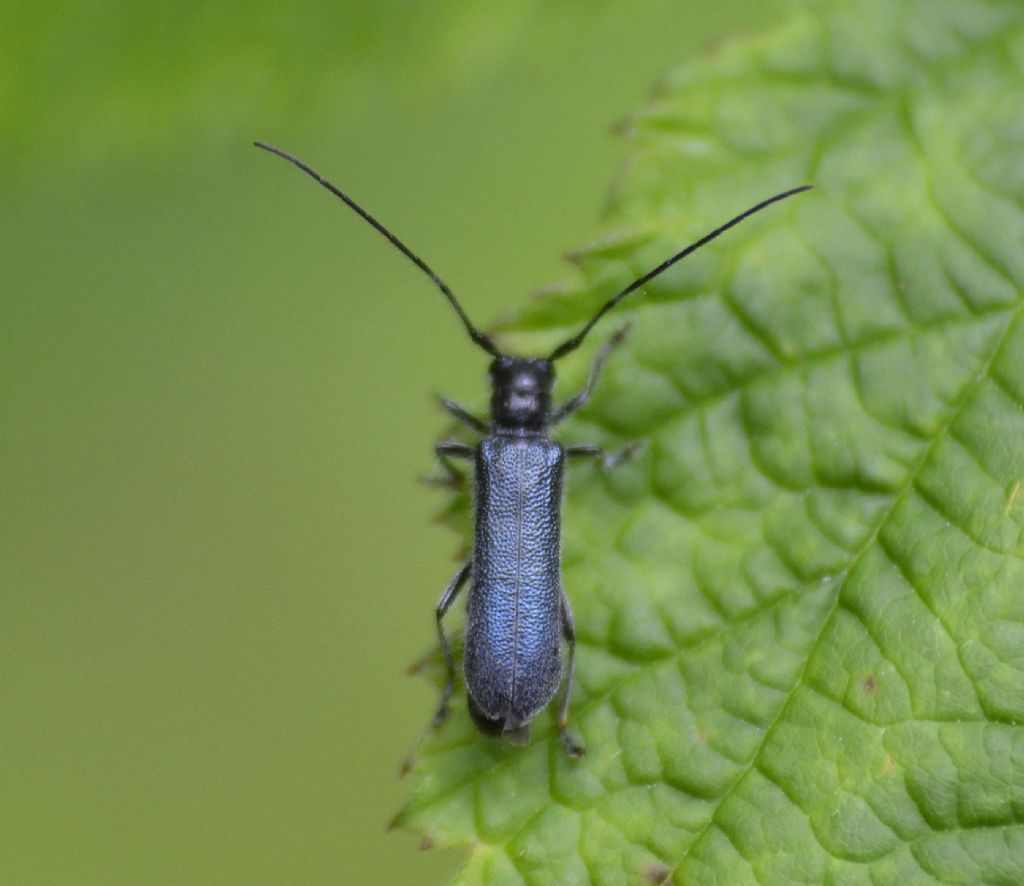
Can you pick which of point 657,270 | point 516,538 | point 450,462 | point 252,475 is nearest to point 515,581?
point 516,538

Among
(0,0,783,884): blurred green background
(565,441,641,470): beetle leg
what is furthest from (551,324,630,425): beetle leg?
(0,0,783,884): blurred green background

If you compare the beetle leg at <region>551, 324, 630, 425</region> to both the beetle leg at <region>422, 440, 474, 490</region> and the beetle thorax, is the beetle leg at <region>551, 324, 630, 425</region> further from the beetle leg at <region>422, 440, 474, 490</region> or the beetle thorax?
the beetle leg at <region>422, 440, 474, 490</region>

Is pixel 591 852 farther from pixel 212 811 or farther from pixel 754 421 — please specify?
pixel 212 811

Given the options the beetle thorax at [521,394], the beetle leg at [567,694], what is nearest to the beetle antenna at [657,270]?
the beetle thorax at [521,394]

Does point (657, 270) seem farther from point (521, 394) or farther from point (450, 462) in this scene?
point (450, 462)

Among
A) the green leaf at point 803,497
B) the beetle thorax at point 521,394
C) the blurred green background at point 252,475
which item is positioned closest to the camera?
the green leaf at point 803,497

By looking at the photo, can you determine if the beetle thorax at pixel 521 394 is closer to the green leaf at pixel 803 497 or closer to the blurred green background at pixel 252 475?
the green leaf at pixel 803 497
